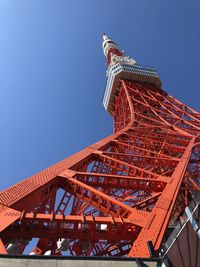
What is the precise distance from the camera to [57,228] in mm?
5844

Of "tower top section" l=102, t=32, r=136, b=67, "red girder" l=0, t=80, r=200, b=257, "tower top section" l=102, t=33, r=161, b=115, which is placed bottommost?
"red girder" l=0, t=80, r=200, b=257

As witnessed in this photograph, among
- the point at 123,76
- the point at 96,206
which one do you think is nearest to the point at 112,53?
the point at 123,76

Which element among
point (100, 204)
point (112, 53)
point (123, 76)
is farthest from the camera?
point (112, 53)

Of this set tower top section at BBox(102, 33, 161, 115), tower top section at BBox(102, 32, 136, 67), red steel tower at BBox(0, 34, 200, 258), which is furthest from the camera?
tower top section at BBox(102, 32, 136, 67)

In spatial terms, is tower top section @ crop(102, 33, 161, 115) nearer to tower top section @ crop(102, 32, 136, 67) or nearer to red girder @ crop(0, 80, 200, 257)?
tower top section @ crop(102, 32, 136, 67)

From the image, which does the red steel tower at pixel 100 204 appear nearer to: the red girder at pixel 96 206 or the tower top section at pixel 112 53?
the red girder at pixel 96 206

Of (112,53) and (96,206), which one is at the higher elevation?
(112,53)

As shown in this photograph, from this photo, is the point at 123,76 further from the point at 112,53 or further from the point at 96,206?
the point at 96,206

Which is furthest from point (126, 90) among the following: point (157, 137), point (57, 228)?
point (57, 228)

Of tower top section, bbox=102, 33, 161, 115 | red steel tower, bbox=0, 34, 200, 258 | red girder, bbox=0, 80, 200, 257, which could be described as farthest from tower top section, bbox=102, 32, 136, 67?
red girder, bbox=0, 80, 200, 257

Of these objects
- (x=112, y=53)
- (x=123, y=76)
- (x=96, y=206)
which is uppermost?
(x=112, y=53)

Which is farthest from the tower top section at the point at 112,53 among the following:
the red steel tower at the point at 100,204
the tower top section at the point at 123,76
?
the red steel tower at the point at 100,204

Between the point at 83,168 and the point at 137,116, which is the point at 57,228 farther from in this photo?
the point at 137,116

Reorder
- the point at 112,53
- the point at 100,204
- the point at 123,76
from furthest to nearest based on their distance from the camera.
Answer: the point at 112,53 < the point at 123,76 < the point at 100,204
